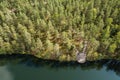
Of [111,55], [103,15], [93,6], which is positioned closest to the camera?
[111,55]

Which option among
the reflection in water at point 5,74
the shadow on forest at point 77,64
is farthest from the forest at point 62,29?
the reflection in water at point 5,74

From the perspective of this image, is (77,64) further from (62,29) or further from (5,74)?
(5,74)

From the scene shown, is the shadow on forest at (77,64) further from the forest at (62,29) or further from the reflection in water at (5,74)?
the reflection in water at (5,74)

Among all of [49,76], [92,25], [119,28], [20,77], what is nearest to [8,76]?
[20,77]

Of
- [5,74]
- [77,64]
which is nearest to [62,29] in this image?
[77,64]

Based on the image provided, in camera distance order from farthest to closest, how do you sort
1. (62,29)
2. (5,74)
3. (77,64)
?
1. (62,29)
2. (77,64)
3. (5,74)

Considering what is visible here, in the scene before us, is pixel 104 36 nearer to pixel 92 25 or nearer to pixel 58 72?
pixel 92 25

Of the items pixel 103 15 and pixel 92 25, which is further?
pixel 103 15

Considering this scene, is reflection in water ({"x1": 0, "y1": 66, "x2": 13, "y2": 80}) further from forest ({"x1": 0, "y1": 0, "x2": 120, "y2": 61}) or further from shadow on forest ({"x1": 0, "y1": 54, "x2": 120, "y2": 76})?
shadow on forest ({"x1": 0, "y1": 54, "x2": 120, "y2": 76})
